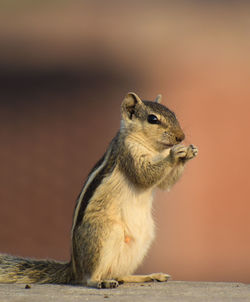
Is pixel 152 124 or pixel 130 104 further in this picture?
pixel 130 104

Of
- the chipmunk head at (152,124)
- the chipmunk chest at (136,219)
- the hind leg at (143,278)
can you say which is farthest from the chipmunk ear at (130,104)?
the hind leg at (143,278)

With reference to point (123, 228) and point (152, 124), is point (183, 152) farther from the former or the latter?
point (123, 228)

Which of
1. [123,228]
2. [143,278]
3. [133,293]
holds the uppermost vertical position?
[123,228]

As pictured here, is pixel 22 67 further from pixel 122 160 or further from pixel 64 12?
pixel 122 160

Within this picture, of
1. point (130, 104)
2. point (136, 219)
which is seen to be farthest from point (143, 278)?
point (130, 104)

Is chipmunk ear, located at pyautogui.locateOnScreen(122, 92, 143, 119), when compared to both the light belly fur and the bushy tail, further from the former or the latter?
the bushy tail

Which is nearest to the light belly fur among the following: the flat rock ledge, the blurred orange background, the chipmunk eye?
the flat rock ledge
